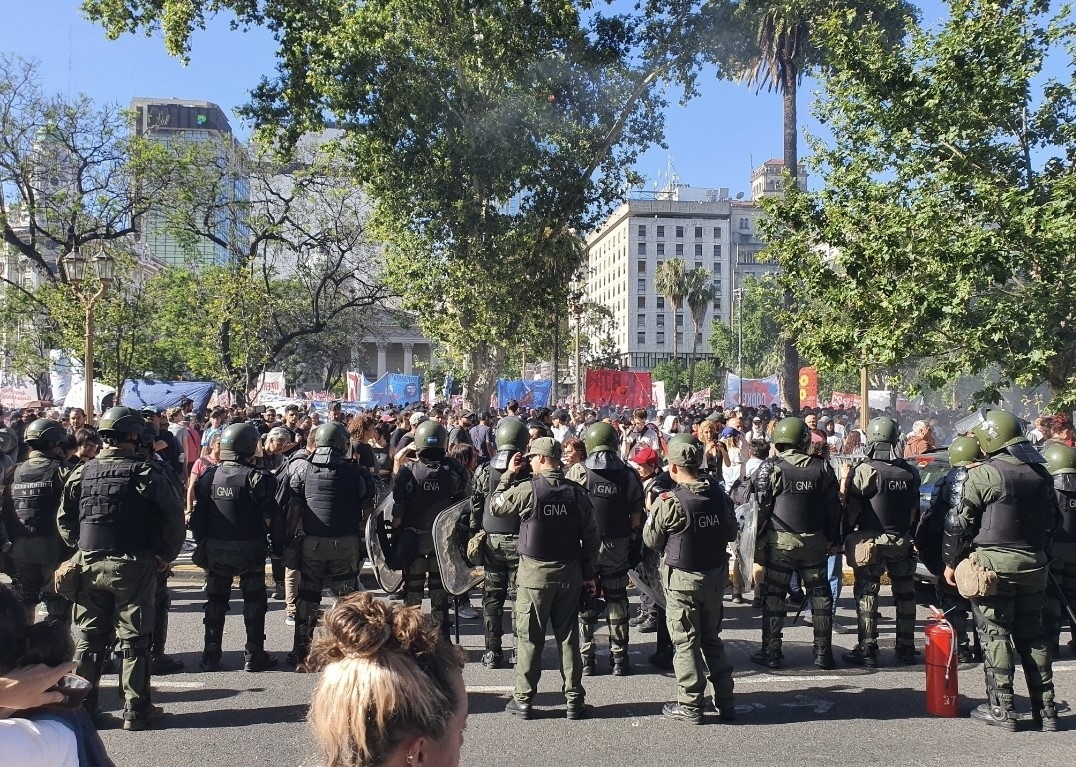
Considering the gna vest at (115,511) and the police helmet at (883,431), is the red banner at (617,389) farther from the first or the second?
the gna vest at (115,511)

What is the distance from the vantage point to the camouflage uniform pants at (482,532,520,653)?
682cm

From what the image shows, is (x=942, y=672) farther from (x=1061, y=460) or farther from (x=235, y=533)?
(x=235, y=533)

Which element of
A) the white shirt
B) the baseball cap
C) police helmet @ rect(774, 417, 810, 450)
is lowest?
the white shirt

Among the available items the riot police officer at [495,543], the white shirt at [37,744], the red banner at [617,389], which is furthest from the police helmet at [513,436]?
the red banner at [617,389]

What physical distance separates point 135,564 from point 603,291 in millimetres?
119011

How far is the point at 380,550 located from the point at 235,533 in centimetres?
118

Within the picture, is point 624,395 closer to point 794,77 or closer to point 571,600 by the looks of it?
point 794,77

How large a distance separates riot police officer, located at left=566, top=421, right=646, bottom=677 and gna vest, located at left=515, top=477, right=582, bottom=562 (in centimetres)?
105

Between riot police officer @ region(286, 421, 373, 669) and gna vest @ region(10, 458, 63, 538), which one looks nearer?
gna vest @ region(10, 458, 63, 538)

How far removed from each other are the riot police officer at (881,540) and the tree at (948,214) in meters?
3.70

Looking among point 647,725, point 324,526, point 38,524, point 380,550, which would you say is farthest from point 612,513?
point 38,524

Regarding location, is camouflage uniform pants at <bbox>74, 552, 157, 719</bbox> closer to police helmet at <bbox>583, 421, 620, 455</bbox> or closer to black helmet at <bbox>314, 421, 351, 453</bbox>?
black helmet at <bbox>314, 421, 351, 453</bbox>

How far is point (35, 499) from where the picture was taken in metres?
6.33

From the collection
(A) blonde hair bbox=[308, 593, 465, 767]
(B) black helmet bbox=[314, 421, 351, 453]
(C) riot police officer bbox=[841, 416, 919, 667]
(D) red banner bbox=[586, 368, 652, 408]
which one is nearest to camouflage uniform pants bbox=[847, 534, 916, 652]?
(C) riot police officer bbox=[841, 416, 919, 667]
